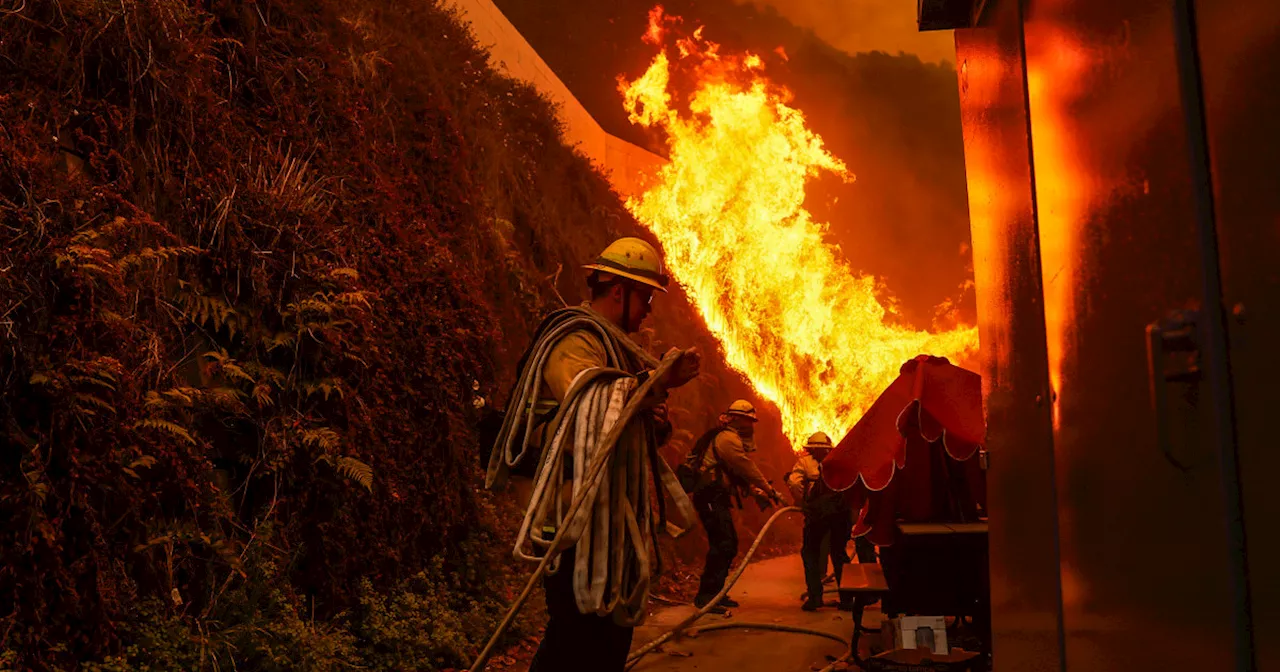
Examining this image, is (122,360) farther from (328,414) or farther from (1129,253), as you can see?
(1129,253)

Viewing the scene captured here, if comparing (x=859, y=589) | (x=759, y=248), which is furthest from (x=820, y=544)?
(x=759, y=248)

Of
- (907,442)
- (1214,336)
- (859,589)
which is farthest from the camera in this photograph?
(907,442)

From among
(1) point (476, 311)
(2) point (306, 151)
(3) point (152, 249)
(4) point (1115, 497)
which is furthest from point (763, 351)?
(4) point (1115, 497)

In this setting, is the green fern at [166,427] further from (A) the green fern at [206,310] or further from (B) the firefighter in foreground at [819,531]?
(B) the firefighter in foreground at [819,531]

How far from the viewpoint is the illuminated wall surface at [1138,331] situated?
1409 millimetres

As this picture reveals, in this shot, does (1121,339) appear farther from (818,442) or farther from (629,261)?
(818,442)

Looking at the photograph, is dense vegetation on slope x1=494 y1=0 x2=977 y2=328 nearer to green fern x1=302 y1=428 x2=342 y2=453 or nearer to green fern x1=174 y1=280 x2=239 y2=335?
green fern x1=174 y1=280 x2=239 y2=335

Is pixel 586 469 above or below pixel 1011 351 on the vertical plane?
below

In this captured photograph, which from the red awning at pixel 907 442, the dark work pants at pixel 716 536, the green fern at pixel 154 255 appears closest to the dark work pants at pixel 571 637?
the green fern at pixel 154 255

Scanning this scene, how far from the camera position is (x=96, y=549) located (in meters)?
4.86

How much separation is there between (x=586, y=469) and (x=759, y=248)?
76.6 ft

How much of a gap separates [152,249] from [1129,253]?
18.2 ft

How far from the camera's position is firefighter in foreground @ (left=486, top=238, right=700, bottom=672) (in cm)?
398

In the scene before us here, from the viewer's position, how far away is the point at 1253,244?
1392 millimetres
